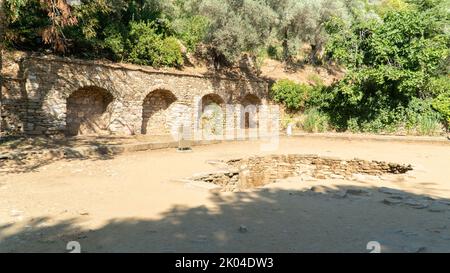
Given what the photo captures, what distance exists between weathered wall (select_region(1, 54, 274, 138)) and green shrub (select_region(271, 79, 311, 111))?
2.43 feet

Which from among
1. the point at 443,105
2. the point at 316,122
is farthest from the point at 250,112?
the point at 443,105

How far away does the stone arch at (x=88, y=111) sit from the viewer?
15930 millimetres

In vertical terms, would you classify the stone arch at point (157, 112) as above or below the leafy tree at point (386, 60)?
below

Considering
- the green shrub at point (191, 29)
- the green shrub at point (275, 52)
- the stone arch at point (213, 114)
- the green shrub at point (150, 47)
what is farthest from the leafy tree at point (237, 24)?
the green shrub at point (275, 52)

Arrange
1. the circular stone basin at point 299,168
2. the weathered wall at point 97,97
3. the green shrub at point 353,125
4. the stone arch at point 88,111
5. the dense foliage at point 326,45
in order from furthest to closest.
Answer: the green shrub at point 353,125 → the dense foliage at point 326,45 → the stone arch at point 88,111 → the weathered wall at point 97,97 → the circular stone basin at point 299,168

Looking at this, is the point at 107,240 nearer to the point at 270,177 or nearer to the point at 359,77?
the point at 270,177

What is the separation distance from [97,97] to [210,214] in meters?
13.1

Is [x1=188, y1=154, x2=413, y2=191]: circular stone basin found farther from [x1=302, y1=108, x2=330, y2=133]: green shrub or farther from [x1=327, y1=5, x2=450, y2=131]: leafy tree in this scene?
[x1=302, y1=108, x2=330, y2=133]: green shrub

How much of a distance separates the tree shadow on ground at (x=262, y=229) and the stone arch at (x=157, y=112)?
44.2 ft

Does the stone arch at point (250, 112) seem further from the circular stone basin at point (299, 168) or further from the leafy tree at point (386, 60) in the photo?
the circular stone basin at point (299, 168)

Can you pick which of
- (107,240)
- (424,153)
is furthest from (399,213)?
(424,153)

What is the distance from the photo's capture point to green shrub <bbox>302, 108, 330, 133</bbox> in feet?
67.5

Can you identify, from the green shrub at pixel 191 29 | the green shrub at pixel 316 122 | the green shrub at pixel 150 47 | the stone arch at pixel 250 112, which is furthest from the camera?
the stone arch at pixel 250 112

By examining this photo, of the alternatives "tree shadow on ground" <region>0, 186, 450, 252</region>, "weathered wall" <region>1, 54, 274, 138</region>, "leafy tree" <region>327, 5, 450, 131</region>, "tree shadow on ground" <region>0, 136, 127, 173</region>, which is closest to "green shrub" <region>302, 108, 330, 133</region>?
"leafy tree" <region>327, 5, 450, 131</region>
